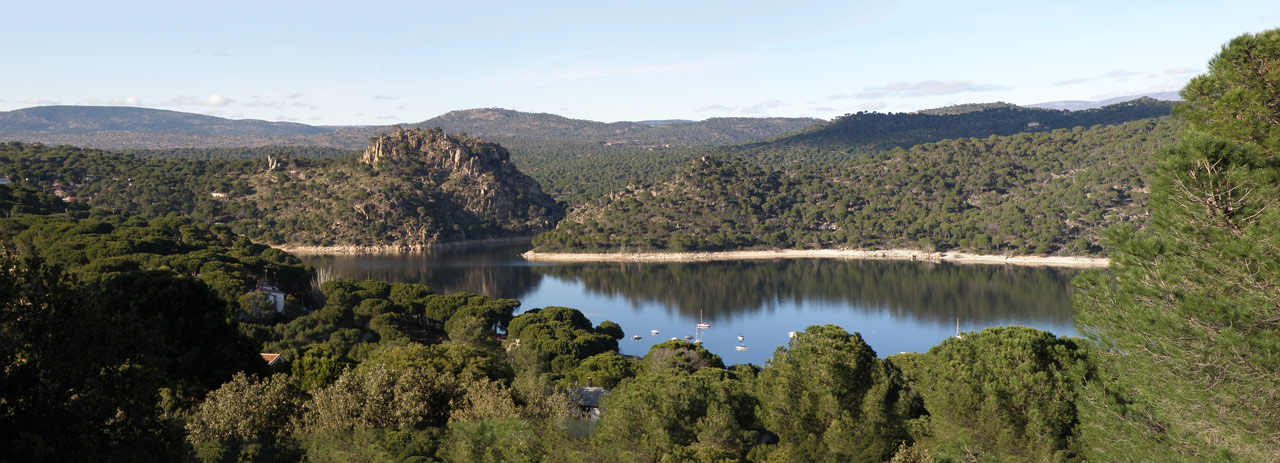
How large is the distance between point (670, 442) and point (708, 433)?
1.26 meters

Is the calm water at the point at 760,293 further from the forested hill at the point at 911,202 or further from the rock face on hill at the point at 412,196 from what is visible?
the rock face on hill at the point at 412,196

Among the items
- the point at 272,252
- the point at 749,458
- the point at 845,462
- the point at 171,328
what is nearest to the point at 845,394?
the point at 845,462

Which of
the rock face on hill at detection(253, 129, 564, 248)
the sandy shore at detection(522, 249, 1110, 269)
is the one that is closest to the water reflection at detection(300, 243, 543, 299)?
the sandy shore at detection(522, 249, 1110, 269)

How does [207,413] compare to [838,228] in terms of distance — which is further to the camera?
[838,228]

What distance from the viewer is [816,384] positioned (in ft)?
66.8

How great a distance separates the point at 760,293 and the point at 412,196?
82572 millimetres

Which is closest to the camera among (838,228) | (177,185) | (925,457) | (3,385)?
(3,385)

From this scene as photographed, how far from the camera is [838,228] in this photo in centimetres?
14225

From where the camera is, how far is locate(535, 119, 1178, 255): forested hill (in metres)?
124

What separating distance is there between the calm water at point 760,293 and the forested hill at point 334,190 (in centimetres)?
1666

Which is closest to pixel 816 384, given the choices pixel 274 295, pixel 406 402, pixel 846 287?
pixel 406 402

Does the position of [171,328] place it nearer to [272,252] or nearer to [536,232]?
[272,252]

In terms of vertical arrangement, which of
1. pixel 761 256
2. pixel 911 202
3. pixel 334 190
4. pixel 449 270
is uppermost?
pixel 334 190

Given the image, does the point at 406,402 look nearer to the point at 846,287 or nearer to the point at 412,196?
the point at 846,287
